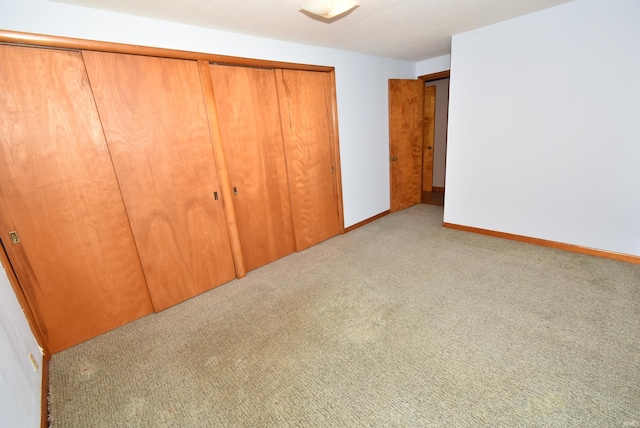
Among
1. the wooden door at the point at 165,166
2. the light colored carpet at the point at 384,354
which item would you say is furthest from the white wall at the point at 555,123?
the wooden door at the point at 165,166

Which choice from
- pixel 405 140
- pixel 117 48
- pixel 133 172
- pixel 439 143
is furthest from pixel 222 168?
pixel 439 143

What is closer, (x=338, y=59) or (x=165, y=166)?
(x=165, y=166)

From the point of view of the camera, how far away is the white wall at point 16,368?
114cm

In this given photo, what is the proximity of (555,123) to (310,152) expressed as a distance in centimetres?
253

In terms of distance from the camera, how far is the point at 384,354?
169 centimetres

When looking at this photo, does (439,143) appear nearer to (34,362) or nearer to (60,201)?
(60,201)

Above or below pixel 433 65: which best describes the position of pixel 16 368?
below

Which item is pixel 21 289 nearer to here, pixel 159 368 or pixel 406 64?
pixel 159 368

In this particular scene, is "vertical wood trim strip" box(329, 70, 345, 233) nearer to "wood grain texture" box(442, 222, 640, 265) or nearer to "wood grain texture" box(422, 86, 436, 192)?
"wood grain texture" box(442, 222, 640, 265)

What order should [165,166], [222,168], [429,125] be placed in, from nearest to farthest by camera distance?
[165,166] → [222,168] → [429,125]

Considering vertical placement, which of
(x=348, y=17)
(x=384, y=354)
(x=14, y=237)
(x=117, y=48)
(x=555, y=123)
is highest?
(x=348, y=17)

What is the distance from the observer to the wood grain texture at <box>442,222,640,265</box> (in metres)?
2.49

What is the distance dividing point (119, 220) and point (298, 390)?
1.79m

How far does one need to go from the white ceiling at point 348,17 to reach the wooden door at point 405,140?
0.97 metres
